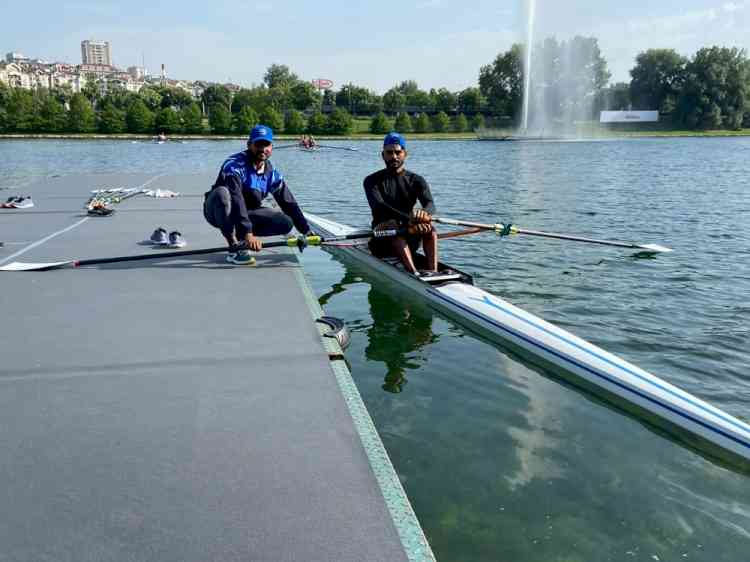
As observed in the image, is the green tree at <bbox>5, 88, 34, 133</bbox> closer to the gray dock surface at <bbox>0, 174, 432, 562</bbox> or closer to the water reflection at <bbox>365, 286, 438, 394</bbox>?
the water reflection at <bbox>365, 286, 438, 394</bbox>

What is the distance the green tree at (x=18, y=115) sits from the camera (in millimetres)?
92125

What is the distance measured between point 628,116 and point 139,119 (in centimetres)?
8555

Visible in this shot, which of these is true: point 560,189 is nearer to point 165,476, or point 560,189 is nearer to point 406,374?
point 406,374

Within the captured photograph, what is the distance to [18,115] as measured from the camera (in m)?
92.1

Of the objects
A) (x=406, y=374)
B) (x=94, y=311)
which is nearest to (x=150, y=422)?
(x=94, y=311)

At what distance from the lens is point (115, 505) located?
2.55 meters

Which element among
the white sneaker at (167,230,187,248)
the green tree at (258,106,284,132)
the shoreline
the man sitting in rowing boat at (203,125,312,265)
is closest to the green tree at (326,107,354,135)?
the shoreline

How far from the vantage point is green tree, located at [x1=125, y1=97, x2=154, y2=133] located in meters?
97.3

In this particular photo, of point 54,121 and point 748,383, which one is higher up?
point 54,121

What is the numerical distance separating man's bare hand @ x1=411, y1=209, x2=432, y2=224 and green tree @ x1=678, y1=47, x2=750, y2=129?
108 metres

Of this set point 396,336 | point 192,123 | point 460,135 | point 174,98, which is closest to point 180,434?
point 396,336

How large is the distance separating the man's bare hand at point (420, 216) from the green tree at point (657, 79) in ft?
373

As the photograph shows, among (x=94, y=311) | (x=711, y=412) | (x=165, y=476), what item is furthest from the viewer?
(x=94, y=311)

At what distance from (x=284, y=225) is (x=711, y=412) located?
548 cm
